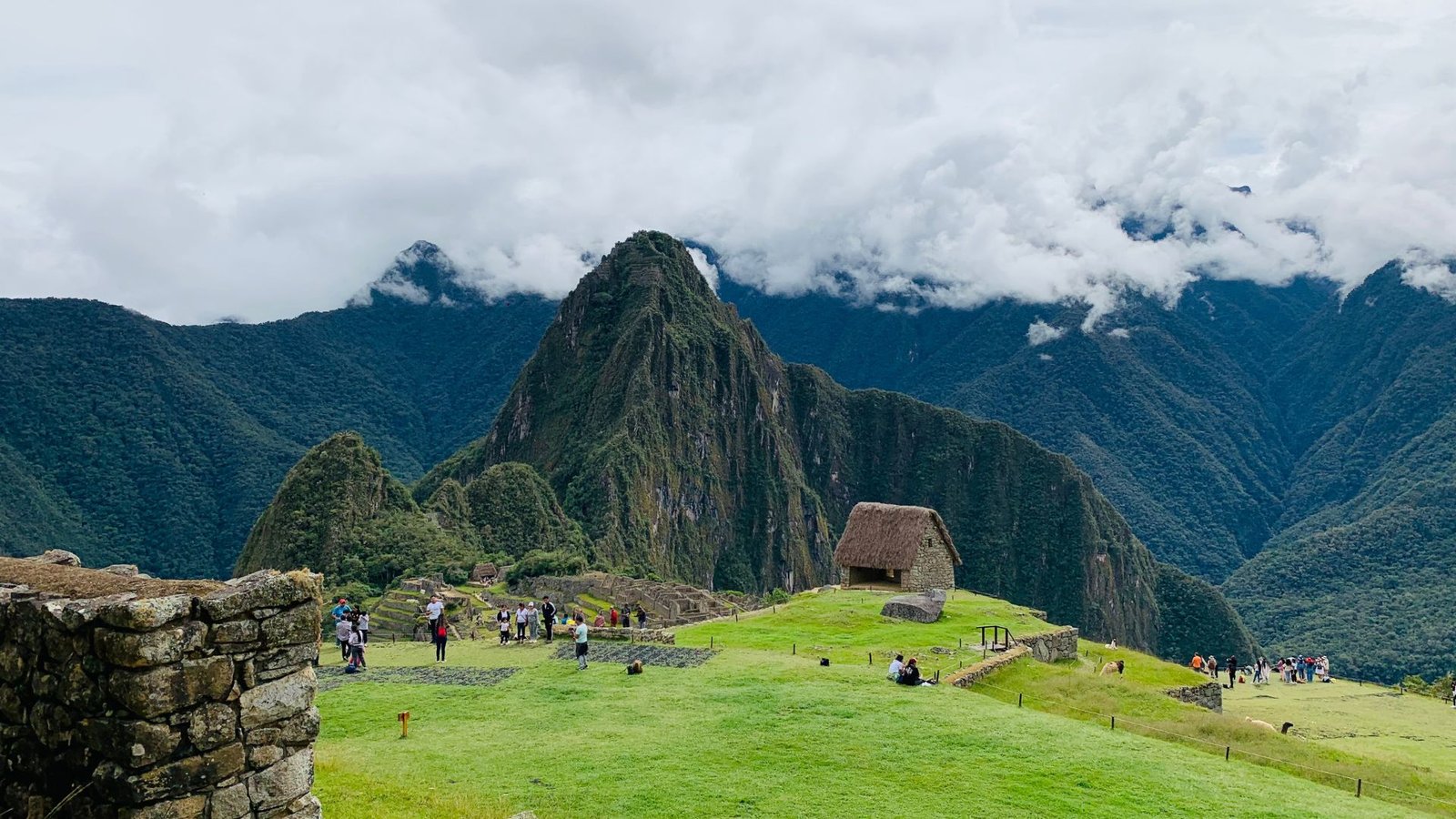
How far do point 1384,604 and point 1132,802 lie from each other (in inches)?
5769

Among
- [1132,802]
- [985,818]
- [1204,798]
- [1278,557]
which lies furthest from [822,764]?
[1278,557]

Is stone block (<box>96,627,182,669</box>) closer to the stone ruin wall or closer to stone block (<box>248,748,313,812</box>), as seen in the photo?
the stone ruin wall

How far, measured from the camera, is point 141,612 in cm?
820

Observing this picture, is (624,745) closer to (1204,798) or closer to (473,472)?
(1204,798)

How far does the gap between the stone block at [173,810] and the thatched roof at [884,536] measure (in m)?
36.3

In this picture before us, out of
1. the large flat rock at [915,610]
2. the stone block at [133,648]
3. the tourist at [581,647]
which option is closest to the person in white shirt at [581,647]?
the tourist at [581,647]

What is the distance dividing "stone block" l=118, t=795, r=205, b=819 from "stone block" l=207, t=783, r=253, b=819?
0.25ft

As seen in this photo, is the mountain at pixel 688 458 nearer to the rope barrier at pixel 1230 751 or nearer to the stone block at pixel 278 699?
the rope barrier at pixel 1230 751

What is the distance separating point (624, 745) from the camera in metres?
16.2

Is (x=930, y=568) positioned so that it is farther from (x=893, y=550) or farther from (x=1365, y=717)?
(x=1365, y=717)

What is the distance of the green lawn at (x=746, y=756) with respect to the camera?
1387 cm

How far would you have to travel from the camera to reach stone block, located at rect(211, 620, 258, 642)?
28.7 ft

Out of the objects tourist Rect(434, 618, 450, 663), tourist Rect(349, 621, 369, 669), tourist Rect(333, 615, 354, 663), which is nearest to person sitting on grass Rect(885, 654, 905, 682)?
tourist Rect(434, 618, 450, 663)

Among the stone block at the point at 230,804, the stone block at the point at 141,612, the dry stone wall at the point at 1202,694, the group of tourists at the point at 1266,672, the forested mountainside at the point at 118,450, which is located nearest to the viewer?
the stone block at the point at 141,612
